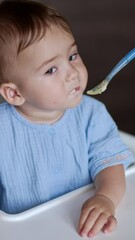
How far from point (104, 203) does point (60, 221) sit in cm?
8

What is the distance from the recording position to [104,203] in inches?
29.1

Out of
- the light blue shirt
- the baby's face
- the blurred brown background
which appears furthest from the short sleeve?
the blurred brown background

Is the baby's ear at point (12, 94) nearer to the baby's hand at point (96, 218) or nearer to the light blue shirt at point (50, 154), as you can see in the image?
the light blue shirt at point (50, 154)

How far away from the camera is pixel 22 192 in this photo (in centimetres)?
86

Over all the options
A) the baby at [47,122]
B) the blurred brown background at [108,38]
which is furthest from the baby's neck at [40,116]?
the blurred brown background at [108,38]

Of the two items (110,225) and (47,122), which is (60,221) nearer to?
(110,225)

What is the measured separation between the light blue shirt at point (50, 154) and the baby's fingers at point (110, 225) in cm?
16

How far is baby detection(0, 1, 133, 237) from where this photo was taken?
0.76 m

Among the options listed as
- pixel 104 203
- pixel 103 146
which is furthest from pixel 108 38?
pixel 104 203

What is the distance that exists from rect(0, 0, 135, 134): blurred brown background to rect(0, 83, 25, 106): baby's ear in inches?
56.1

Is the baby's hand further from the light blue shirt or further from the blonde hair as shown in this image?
the blonde hair

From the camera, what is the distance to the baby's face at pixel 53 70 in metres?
0.76

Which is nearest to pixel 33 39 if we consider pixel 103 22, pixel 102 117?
pixel 102 117

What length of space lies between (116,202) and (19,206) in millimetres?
199
